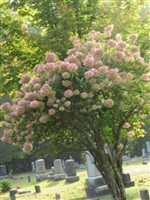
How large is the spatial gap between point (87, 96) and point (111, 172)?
219 centimetres

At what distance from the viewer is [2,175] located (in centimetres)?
3544

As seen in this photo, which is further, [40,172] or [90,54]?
[40,172]

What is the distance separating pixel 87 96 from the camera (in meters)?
7.19

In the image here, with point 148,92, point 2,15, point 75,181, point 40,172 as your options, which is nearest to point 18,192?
point 75,181

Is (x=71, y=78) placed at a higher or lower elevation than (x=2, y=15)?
lower

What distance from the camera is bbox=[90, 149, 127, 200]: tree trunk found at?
8492 mm

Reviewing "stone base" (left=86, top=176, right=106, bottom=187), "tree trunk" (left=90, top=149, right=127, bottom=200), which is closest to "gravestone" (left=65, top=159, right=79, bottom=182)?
"stone base" (left=86, top=176, right=106, bottom=187)

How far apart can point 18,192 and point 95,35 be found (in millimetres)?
14275

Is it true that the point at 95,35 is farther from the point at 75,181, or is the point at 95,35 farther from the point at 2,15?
the point at 75,181

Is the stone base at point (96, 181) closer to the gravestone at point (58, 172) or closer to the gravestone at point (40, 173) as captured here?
the gravestone at point (58, 172)

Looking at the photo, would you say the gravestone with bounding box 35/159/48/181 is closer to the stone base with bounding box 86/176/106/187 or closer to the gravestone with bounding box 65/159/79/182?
the gravestone with bounding box 65/159/79/182


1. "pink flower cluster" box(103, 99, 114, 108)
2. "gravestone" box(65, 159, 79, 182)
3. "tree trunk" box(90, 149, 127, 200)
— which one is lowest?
"gravestone" box(65, 159, 79, 182)

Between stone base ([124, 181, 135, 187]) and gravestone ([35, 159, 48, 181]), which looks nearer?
stone base ([124, 181, 135, 187])

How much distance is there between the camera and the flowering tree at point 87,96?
7.27m
